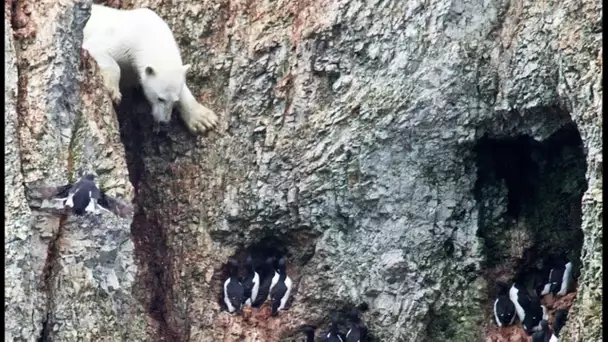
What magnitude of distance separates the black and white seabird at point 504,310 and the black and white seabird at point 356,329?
5.01 feet

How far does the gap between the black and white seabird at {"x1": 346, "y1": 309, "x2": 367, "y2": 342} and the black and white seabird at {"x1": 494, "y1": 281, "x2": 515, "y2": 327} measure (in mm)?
1527

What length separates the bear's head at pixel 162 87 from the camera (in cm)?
1681

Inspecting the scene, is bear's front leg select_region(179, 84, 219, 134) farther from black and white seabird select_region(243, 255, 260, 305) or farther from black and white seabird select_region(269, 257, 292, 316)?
black and white seabird select_region(269, 257, 292, 316)

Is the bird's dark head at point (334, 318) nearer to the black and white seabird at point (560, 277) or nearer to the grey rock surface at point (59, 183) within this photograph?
the grey rock surface at point (59, 183)

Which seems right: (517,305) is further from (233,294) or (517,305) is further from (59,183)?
(59,183)

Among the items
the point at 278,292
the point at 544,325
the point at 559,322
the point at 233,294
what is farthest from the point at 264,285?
the point at 559,322

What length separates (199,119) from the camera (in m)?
16.8

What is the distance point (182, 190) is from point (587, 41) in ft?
16.8

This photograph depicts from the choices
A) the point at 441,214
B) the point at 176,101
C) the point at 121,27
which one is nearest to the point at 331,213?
the point at 441,214

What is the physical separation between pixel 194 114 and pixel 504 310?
431 cm

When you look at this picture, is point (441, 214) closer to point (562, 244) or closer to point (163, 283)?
point (562, 244)

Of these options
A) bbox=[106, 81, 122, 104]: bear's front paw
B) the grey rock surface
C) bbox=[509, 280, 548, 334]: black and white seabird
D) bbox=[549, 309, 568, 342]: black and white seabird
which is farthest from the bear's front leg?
bbox=[549, 309, 568, 342]: black and white seabird

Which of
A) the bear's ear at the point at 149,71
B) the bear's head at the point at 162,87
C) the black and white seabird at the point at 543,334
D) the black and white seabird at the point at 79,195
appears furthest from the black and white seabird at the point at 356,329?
the bear's ear at the point at 149,71

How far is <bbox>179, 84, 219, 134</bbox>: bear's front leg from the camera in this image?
16844mm
